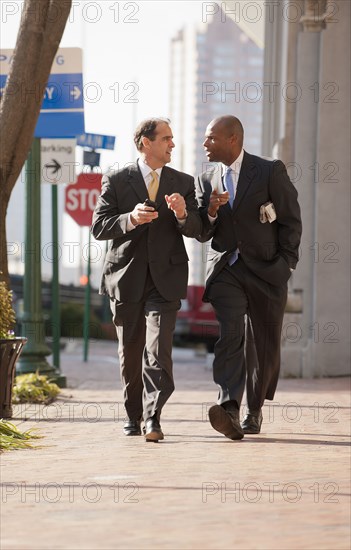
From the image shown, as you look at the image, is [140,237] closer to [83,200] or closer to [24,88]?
[24,88]

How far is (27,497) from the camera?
6.33 metres

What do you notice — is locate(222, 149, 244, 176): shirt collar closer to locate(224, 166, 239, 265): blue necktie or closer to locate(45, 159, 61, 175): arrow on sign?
locate(224, 166, 239, 265): blue necktie

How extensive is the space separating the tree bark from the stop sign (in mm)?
10009

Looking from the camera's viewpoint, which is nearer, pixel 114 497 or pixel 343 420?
pixel 114 497

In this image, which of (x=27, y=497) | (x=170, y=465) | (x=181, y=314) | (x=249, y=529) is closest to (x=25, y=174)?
(x=170, y=465)

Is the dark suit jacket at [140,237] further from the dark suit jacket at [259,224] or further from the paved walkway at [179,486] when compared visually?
the paved walkway at [179,486]

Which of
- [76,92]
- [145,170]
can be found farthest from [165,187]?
[76,92]

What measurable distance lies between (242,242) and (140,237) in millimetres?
683

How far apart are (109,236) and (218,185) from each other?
2.73ft

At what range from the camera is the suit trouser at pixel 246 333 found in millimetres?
8906

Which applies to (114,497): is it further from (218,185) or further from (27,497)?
(218,185)

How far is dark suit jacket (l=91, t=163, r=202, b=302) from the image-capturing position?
891 cm

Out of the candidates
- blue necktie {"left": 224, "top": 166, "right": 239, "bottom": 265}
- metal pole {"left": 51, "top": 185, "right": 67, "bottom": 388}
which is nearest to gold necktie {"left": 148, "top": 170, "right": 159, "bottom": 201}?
blue necktie {"left": 224, "top": 166, "right": 239, "bottom": 265}

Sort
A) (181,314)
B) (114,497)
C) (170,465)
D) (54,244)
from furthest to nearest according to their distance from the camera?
(181,314) < (54,244) < (170,465) < (114,497)
